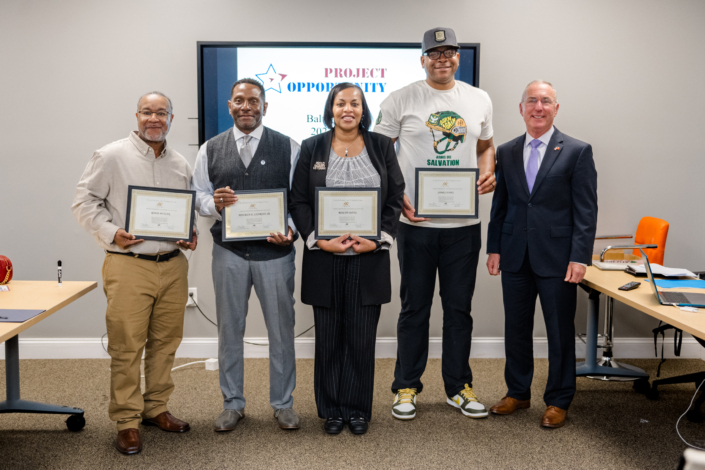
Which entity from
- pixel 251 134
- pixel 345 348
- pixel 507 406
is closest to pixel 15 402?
pixel 345 348

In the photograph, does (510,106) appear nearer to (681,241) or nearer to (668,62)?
(668,62)

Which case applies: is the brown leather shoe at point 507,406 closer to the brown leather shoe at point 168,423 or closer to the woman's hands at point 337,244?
the woman's hands at point 337,244

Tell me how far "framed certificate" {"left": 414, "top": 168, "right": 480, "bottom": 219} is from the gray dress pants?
27.4 inches

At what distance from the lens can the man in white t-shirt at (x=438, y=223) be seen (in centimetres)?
263

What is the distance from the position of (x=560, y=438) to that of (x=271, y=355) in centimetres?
142

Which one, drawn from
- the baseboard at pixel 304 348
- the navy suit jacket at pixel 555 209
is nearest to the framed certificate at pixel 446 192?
the navy suit jacket at pixel 555 209

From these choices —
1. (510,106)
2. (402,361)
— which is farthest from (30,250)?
(510,106)

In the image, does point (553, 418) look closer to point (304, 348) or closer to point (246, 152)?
point (304, 348)

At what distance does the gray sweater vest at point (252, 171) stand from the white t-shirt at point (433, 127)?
56 cm

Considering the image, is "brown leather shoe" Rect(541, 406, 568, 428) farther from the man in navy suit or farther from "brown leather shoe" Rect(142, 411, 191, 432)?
"brown leather shoe" Rect(142, 411, 191, 432)

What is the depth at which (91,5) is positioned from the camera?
350 cm

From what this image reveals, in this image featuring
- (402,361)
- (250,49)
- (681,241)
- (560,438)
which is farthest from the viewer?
(681,241)

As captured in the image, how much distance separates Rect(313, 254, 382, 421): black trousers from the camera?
246 centimetres

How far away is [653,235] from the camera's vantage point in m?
3.38
